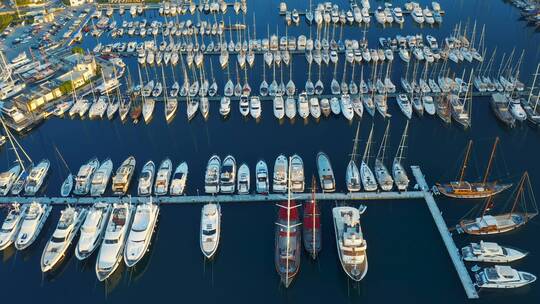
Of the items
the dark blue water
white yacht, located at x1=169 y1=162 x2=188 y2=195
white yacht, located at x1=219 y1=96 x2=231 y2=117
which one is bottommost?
the dark blue water

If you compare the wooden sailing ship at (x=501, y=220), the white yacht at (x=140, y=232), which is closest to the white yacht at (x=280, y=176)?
the white yacht at (x=140, y=232)

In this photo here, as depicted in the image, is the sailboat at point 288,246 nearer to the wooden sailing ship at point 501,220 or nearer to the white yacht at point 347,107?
the wooden sailing ship at point 501,220

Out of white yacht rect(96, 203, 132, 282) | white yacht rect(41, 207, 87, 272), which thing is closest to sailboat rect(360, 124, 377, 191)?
white yacht rect(96, 203, 132, 282)

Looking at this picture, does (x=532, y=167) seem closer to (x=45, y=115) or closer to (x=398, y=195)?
(x=398, y=195)

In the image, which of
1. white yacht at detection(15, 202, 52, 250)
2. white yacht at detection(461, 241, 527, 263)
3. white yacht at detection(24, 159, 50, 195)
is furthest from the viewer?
white yacht at detection(24, 159, 50, 195)

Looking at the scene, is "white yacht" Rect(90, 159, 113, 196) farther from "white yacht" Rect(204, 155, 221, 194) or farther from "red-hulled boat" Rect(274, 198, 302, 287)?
"red-hulled boat" Rect(274, 198, 302, 287)

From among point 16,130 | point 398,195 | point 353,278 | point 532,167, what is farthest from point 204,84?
point 532,167
